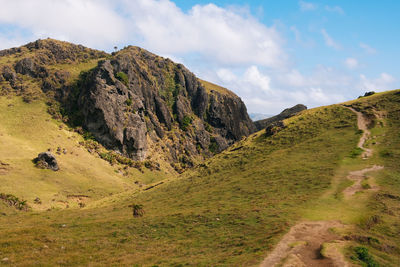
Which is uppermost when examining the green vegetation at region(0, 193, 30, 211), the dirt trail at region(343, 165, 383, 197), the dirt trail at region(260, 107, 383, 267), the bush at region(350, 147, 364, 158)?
the bush at region(350, 147, 364, 158)

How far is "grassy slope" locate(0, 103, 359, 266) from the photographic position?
2564 cm

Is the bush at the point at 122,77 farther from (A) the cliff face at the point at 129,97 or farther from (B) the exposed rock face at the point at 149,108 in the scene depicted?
(A) the cliff face at the point at 129,97

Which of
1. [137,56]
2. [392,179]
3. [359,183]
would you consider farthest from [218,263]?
[137,56]

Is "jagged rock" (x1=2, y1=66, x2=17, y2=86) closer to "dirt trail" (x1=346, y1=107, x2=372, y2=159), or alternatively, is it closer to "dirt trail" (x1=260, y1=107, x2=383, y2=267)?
"dirt trail" (x1=346, y1=107, x2=372, y2=159)

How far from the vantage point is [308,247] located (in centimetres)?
2247

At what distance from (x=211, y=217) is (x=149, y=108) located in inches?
4687

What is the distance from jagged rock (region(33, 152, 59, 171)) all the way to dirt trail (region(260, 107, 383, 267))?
2893 inches

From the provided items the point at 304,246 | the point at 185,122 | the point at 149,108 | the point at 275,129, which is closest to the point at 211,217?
the point at 304,246

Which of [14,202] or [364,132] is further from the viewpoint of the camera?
[364,132]

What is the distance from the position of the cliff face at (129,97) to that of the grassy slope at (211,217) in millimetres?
55359

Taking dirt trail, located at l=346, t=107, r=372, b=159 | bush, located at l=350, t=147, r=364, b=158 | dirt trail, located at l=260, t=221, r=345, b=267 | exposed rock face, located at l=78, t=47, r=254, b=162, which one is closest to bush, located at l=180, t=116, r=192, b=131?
exposed rock face, located at l=78, t=47, r=254, b=162

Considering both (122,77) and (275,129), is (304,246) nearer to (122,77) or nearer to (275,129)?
(275,129)

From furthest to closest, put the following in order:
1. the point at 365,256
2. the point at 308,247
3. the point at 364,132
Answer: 1. the point at 364,132
2. the point at 308,247
3. the point at 365,256

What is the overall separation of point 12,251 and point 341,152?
55188 mm
